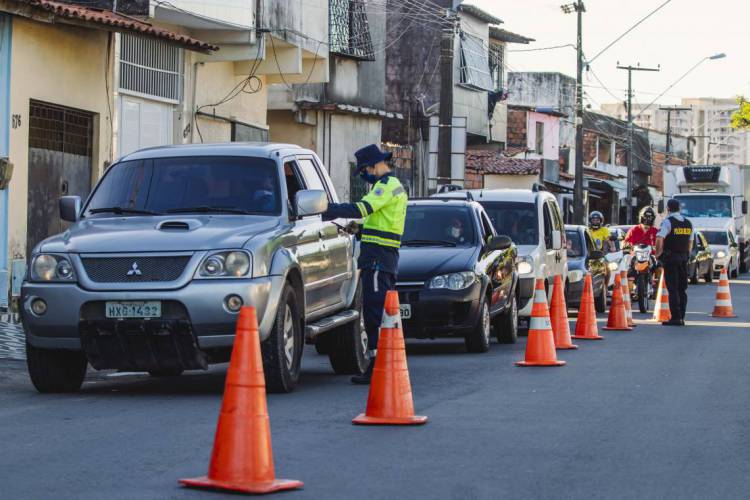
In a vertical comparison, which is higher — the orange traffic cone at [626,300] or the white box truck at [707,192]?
the white box truck at [707,192]

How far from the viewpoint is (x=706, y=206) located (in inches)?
1932

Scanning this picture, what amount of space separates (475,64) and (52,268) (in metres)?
41.0

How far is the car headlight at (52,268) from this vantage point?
36.1 feet

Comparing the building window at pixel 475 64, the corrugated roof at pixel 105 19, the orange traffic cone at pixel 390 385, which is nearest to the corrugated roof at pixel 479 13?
the building window at pixel 475 64

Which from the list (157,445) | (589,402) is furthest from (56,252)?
(589,402)

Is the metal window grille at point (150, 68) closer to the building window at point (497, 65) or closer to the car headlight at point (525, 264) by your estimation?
the car headlight at point (525, 264)

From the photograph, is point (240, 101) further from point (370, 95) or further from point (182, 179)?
point (182, 179)

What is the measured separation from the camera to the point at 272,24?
27641 mm

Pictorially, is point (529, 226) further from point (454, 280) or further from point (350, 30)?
point (350, 30)

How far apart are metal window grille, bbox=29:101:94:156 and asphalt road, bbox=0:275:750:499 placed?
7.01m

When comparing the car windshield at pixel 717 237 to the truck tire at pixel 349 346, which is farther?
the car windshield at pixel 717 237

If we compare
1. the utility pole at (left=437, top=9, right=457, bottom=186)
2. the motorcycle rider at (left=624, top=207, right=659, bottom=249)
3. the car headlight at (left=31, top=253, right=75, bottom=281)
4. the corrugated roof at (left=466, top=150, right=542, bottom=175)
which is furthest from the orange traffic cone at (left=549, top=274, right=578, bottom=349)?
the corrugated roof at (left=466, top=150, right=542, bottom=175)

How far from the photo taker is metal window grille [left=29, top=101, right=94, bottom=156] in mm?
20516

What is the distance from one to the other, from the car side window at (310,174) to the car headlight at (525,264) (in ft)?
20.1
